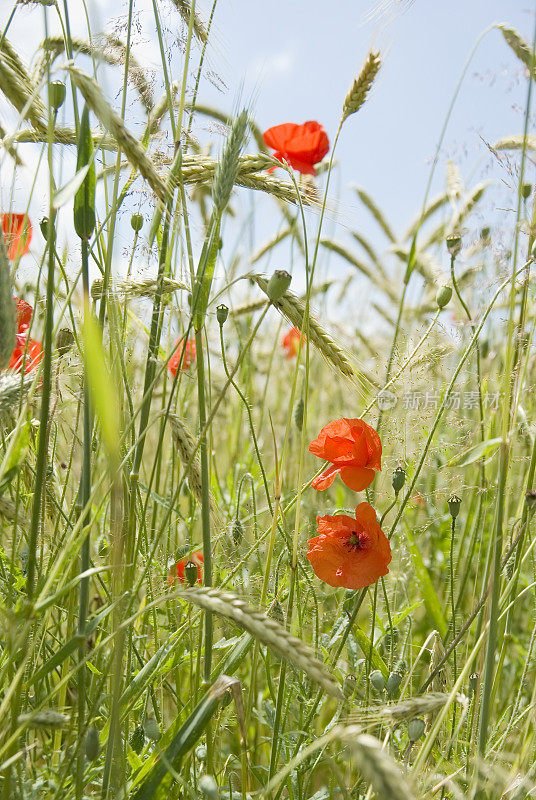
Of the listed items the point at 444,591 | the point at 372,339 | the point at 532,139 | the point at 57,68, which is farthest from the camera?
the point at 372,339

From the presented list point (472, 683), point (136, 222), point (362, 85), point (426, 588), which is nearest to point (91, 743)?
point (472, 683)

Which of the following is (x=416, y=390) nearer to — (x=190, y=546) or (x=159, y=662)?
(x=190, y=546)

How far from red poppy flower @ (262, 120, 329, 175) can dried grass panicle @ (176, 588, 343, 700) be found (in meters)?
1.04

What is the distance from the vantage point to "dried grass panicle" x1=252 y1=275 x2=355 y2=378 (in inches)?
34.1

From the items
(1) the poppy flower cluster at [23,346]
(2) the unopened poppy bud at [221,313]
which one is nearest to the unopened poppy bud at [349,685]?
(2) the unopened poppy bud at [221,313]

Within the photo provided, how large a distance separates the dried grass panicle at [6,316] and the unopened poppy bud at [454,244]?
2.25 ft

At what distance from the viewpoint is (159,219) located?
0.88 m

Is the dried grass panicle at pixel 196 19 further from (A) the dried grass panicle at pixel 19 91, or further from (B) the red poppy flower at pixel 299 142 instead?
(B) the red poppy flower at pixel 299 142

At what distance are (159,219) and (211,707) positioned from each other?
1.80 feet

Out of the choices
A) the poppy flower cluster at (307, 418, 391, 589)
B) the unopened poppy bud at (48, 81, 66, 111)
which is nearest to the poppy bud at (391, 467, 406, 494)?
the poppy flower cluster at (307, 418, 391, 589)

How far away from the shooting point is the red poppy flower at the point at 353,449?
878 mm

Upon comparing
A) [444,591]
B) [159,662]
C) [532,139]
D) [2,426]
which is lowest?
[444,591]

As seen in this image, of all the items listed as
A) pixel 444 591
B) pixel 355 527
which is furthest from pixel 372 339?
pixel 355 527

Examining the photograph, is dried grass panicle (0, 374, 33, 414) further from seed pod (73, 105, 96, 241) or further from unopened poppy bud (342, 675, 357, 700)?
unopened poppy bud (342, 675, 357, 700)
